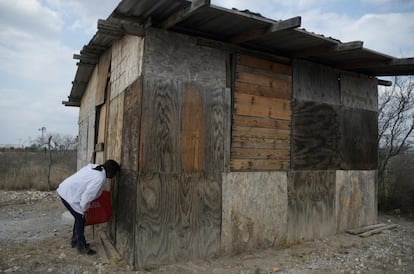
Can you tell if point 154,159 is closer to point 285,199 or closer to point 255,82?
point 255,82

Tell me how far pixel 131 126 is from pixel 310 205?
12.0 feet

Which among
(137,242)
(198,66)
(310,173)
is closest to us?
(137,242)

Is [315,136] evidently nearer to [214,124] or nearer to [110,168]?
[214,124]

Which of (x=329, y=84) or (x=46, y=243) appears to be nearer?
(x=46, y=243)

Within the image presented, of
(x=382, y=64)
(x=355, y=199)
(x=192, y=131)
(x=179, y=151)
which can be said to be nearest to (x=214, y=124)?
(x=192, y=131)

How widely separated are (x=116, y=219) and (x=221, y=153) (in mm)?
1993

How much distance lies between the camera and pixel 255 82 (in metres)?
5.68

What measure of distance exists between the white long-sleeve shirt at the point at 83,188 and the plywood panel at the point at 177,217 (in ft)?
2.87

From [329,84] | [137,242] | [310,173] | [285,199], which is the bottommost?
[137,242]

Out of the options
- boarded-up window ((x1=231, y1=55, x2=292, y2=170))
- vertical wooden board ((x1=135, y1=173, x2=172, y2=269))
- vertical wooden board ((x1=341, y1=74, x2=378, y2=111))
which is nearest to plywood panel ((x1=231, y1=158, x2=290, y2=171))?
boarded-up window ((x1=231, y1=55, x2=292, y2=170))

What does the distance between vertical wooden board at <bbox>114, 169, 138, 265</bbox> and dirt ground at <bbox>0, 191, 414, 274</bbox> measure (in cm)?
26

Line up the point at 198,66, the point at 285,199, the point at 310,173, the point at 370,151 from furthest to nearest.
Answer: the point at 370,151 < the point at 310,173 < the point at 285,199 < the point at 198,66

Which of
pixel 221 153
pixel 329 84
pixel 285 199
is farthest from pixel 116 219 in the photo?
pixel 329 84

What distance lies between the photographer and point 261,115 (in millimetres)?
5707
